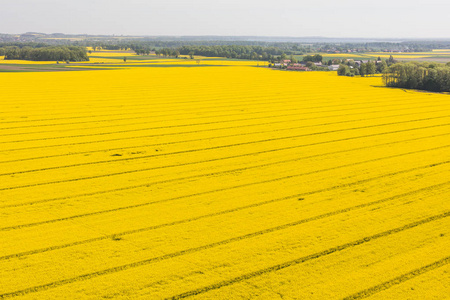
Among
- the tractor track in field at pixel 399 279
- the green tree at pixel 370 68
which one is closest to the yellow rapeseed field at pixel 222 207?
the tractor track in field at pixel 399 279

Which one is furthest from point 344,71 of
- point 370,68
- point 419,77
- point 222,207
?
point 222,207

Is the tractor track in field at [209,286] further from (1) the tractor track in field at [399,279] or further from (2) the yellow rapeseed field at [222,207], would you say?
(1) the tractor track in field at [399,279]

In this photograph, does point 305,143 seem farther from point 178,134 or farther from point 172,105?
point 172,105

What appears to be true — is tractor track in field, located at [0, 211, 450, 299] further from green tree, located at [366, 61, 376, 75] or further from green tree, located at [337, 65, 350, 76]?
green tree, located at [337, 65, 350, 76]

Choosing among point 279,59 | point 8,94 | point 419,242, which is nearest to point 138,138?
point 419,242

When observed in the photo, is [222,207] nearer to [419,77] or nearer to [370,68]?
[419,77]

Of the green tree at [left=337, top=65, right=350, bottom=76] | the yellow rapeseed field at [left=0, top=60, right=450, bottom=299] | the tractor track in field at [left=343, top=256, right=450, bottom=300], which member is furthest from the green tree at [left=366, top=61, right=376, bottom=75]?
the tractor track in field at [left=343, top=256, right=450, bottom=300]
